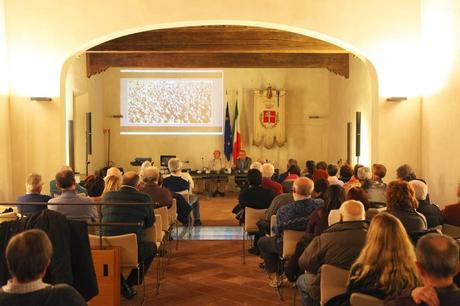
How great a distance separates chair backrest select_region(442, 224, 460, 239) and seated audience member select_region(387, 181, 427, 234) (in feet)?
2.69

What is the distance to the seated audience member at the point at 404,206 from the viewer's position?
4250mm

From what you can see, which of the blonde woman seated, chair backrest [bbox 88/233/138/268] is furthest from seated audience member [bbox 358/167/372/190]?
the blonde woman seated

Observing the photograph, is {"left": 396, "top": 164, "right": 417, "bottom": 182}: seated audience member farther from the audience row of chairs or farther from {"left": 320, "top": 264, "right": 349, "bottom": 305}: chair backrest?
{"left": 320, "top": 264, "right": 349, "bottom": 305}: chair backrest

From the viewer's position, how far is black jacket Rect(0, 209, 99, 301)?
350cm

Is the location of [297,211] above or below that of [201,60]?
below

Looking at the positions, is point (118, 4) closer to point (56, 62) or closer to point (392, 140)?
point (56, 62)

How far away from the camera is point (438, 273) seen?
2.34 m

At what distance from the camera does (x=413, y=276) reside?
2.97m

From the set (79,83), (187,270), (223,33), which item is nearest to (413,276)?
(187,270)

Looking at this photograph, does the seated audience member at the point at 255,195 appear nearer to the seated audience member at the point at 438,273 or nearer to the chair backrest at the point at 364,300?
the chair backrest at the point at 364,300

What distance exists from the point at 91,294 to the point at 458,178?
4976 millimetres

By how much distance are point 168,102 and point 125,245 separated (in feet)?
36.4

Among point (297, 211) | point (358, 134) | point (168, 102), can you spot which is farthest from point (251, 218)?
point (168, 102)

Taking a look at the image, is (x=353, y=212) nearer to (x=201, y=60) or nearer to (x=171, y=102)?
(x=201, y=60)
